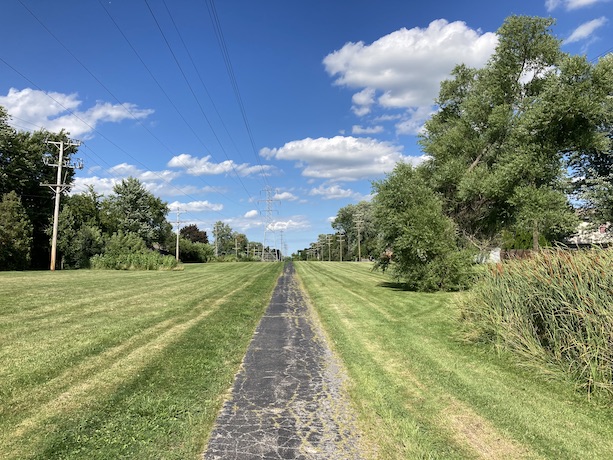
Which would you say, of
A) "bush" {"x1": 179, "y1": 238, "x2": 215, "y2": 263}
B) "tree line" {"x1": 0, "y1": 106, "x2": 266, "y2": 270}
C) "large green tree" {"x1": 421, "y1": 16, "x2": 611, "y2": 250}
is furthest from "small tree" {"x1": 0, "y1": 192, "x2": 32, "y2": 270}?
"bush" {"x1": 179, "y1": 238, "x2": 215, "y2": 263}

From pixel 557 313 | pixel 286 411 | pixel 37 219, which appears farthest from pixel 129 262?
pixel 557 313

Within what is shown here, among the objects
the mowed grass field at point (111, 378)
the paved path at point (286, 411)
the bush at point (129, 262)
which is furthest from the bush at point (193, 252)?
the paved path at point (286, 411)

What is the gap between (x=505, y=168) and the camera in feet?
59.6

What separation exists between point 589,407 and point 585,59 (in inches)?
661

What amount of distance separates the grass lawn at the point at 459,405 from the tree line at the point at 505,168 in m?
9.60

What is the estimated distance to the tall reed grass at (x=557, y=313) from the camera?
5.40 metres

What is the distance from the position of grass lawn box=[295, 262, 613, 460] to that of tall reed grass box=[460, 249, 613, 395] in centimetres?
37

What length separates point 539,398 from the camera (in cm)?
510

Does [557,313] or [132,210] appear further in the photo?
[132,210]

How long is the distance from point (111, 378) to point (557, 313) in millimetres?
6946

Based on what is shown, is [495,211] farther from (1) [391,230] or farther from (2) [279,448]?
(2) [279,448]

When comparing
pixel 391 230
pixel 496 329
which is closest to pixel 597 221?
pixel 391 230

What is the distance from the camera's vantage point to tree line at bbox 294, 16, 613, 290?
17.0 m

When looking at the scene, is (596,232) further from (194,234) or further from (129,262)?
(194,234)
